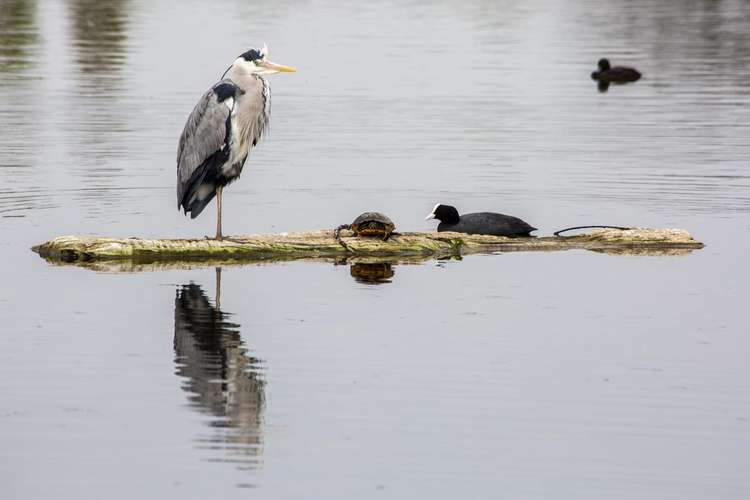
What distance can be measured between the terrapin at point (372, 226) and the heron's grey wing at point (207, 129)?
1605mm

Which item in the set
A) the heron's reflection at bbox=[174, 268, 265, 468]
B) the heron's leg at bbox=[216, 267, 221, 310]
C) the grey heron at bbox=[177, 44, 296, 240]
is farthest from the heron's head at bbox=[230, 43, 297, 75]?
the heron's reflection at bbox=[174, 268, 265, 468]

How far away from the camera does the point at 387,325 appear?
15023mm

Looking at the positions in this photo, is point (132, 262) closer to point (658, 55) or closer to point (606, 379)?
point (606, 379)

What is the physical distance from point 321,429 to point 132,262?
21.2 ft

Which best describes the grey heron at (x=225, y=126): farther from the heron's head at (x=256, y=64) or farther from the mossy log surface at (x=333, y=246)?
the mossy log surface at (x=333, y=246)

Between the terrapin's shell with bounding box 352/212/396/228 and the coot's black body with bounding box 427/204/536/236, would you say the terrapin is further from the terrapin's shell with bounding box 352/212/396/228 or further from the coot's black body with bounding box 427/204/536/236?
the coot's black body with bounding box 427/204/536/236

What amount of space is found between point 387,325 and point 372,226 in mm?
3327

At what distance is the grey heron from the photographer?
18.2 m

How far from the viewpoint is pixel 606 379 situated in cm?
1308

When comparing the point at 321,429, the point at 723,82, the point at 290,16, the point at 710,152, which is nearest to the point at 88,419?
the point at 321,429

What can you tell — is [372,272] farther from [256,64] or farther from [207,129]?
[256,64]

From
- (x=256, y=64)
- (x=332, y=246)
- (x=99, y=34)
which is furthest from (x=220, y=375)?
(x=99, y=34)

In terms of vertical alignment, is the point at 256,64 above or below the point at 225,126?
above

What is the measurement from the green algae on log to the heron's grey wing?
3.29ft
